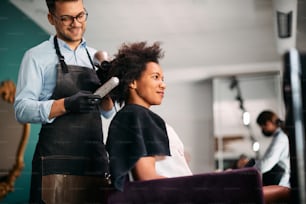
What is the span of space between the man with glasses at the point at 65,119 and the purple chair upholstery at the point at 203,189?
0.18m

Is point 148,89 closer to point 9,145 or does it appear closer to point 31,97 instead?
point 31,97

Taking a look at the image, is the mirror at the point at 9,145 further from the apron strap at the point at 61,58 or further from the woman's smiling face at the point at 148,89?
the woman's smiling face at the point at 148,89

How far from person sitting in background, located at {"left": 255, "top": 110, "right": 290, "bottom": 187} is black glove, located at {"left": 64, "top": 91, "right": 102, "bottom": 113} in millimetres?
486

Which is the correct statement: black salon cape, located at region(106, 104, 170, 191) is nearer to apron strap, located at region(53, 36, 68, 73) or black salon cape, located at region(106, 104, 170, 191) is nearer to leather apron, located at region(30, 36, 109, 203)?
leather apron, located at region(30, 36, 109, 203)

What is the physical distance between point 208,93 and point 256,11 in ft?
0.94

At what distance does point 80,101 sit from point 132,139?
201mm

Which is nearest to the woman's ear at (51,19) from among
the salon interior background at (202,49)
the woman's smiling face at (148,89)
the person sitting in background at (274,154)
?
the salon interior background at (202,49)

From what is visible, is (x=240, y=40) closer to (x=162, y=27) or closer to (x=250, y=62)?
(x=250, y=62)

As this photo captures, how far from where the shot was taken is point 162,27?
1.35m

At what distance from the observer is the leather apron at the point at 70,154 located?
128 cm

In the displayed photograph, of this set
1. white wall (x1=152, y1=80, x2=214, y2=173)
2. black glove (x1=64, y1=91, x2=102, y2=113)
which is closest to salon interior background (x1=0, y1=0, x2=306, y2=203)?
white wall (x1=152, y1=80, x2=214, y2=173)

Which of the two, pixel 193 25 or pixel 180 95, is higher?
pixel 193 25

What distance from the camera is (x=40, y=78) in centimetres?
133

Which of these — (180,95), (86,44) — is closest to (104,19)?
(86,44)
